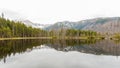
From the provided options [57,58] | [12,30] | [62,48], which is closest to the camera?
[57,58]

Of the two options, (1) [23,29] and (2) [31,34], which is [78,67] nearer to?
(1) [23,29]

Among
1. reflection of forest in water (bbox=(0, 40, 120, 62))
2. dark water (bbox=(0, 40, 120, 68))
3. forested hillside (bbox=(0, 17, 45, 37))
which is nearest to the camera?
dark water (bbox=(0, 40, 120, 68))

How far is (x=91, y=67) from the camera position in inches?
1223

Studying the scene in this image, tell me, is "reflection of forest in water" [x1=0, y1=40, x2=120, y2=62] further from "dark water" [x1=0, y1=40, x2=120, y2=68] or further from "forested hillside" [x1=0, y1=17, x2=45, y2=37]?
"forested hillside" [x1=0, y1=17, x2=45, y2=37]

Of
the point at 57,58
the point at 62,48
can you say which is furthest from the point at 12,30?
the point at 57,58

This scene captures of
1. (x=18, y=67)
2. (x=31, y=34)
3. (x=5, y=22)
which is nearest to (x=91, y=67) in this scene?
(x=18, y=67)

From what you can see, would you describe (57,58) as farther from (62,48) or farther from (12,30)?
(12,30)

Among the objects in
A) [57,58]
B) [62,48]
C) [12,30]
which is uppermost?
[12,30]

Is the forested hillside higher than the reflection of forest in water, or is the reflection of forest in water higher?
the forested hillside

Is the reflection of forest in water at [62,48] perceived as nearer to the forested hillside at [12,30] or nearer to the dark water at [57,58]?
the dark water at [57,58]

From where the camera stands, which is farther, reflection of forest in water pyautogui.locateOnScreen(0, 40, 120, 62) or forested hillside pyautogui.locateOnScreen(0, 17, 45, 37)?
forested hillside pyautogui.locateOnScreen(0, 17, 45, 37)

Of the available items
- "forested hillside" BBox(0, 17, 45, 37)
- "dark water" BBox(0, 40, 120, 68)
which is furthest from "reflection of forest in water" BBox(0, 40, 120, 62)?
"forested hillside" BBox(0, 17, 45, 37)

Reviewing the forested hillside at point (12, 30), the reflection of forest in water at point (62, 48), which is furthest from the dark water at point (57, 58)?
the forested hillside at point (12, 30)

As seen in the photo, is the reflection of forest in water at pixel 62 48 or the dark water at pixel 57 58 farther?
the reflection of forest in water at pixel 62 48
